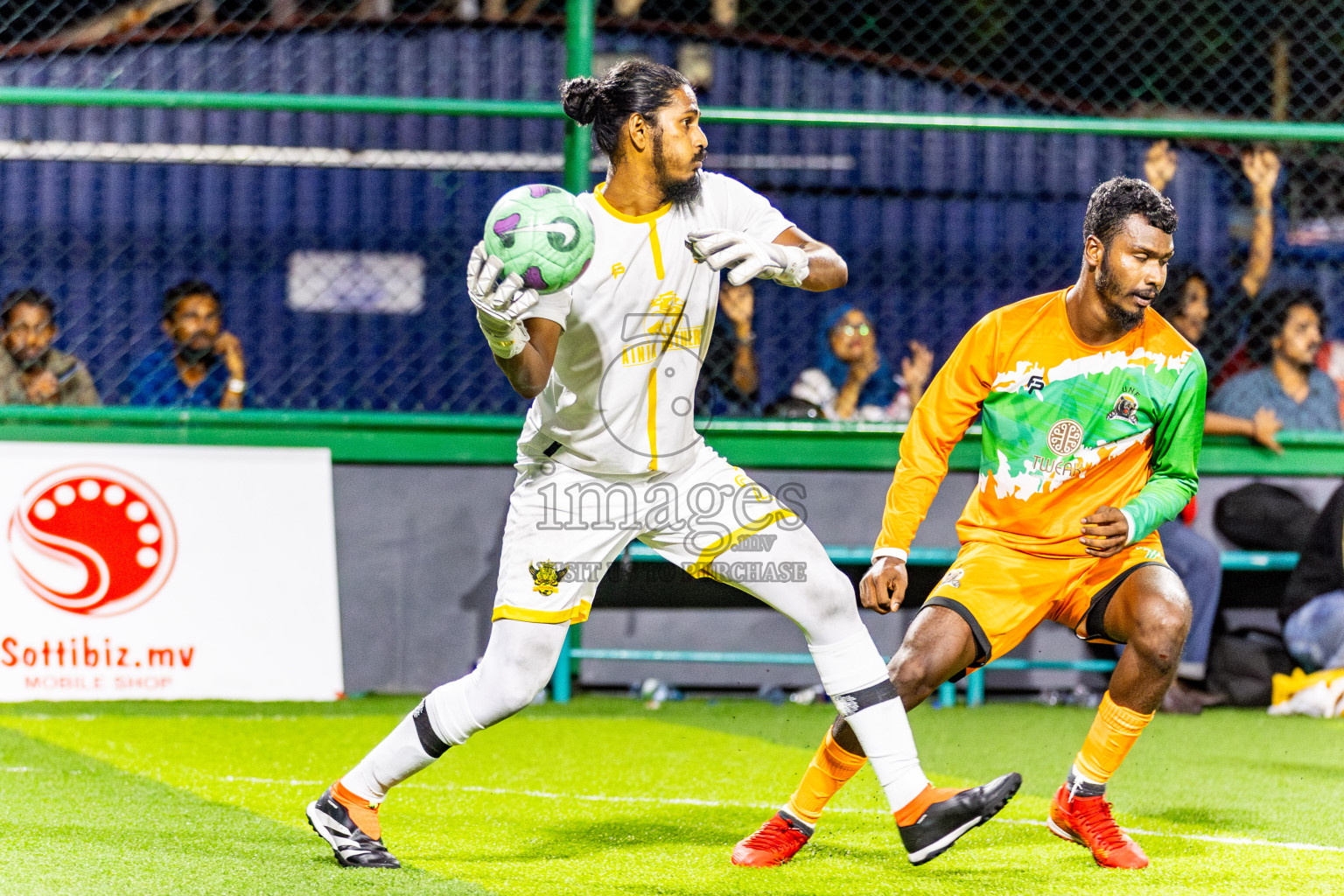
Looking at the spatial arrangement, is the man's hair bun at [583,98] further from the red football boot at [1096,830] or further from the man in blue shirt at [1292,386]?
the man in blue shirt at [1292,386]

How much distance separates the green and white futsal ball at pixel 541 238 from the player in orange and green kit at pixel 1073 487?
120cm

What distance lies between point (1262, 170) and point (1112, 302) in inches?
157

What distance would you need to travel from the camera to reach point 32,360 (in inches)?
278

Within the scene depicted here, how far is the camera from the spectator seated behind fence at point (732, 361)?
24.4ft

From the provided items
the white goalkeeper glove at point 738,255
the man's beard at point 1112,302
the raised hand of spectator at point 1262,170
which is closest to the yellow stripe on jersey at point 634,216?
the white goalkeeper glove at point 738,255

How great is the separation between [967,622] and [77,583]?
4.27 metres

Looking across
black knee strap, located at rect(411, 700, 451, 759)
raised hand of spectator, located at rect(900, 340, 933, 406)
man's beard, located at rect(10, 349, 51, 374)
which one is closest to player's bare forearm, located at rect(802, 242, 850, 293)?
black knee strap, located at rect(411, 700, 451, 759)

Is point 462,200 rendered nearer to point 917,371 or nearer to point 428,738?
point 917,371

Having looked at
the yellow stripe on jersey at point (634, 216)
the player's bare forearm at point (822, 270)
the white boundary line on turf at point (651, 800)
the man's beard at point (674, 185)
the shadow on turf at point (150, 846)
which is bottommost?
the white boundary line on turf at point (651, 800)

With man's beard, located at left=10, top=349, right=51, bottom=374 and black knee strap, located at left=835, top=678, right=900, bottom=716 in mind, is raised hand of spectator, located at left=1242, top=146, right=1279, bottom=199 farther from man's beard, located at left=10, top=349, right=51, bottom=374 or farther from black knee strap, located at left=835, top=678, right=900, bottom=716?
man's beard, located at left=10, top=349, right=51, bottom=374

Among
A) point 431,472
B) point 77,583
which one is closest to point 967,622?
point 431,472

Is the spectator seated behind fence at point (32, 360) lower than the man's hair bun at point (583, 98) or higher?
lower

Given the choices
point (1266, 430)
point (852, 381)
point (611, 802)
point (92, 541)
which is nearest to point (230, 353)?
point (92, 541)

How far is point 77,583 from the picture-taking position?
21.5ft
